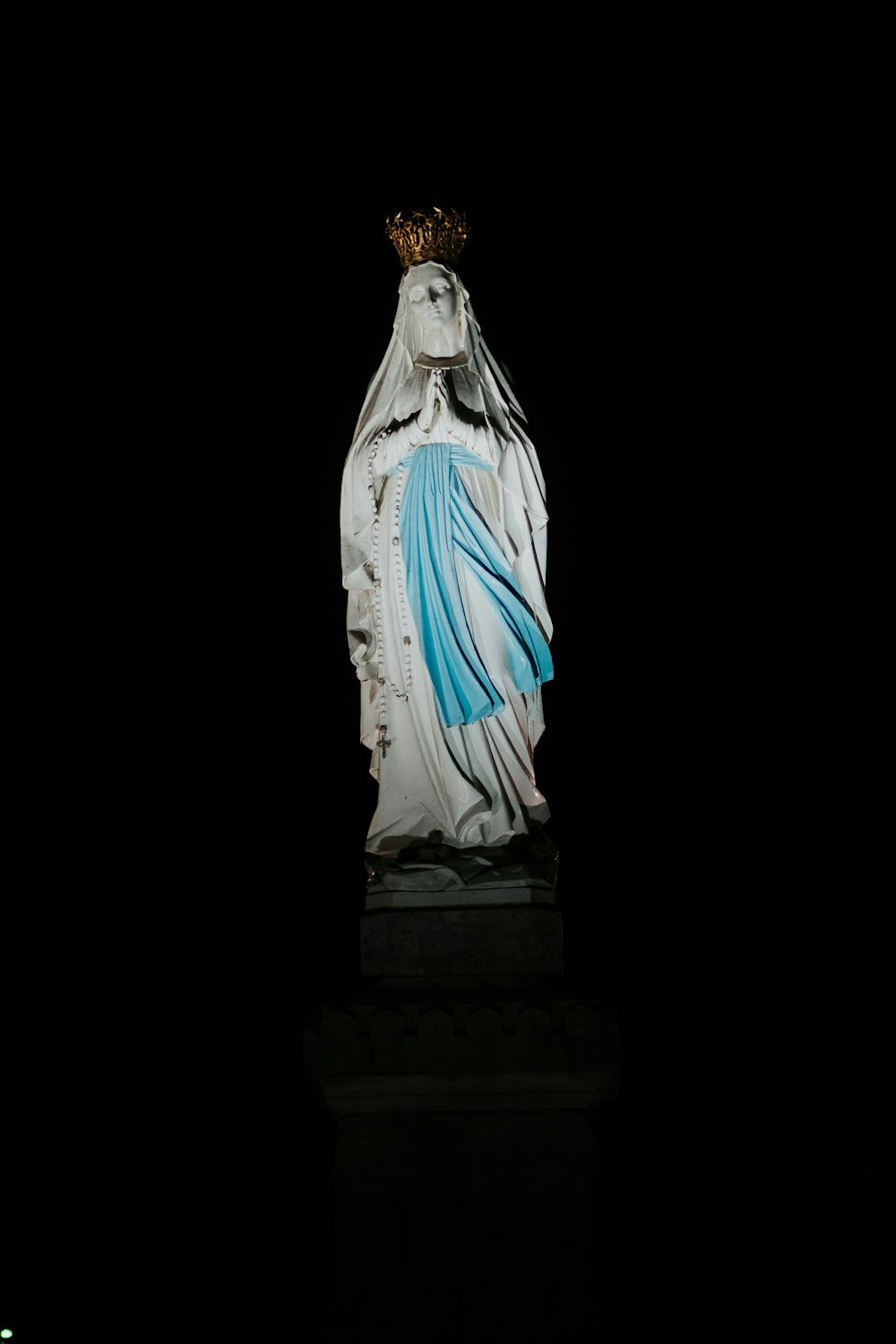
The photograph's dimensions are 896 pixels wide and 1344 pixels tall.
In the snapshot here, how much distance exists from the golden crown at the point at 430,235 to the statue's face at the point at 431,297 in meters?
0.05

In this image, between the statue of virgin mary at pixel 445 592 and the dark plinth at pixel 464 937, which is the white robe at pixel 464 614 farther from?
the dark plinth at pixel 464 937

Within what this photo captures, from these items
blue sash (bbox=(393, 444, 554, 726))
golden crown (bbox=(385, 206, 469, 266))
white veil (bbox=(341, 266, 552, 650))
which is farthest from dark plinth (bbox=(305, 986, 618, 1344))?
golden crown (bbox=(385, 206, 469, 266))

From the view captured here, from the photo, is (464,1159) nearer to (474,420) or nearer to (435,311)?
(474,420)

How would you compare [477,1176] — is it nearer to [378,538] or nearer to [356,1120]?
[356,1120]

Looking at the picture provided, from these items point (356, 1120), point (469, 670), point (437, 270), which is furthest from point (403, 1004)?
point (437, 270)

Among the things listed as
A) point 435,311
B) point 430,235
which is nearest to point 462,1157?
point 435,311

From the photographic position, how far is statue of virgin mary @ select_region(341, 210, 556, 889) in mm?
4918

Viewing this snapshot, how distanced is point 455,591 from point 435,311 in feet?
3.21

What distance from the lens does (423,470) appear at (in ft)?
17.2

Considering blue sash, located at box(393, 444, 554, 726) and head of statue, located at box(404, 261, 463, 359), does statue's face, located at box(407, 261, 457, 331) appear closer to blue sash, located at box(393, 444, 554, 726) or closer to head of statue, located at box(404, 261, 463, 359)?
head of statue, located at box(404, 261, 463, 359)

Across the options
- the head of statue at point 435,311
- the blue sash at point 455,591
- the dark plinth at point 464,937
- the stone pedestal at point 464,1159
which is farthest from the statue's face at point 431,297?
the stone pedestal at point 464,1159

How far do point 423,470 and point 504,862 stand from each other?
4.29ft

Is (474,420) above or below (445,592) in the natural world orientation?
above

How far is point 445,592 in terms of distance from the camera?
507 centimetres
